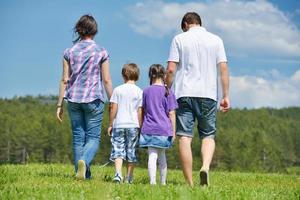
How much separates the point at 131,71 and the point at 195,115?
1716 mm

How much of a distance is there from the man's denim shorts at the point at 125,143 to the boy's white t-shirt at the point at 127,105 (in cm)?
10

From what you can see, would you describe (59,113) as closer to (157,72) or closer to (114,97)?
(114,97)

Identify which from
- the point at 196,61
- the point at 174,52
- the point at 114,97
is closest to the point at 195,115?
the point at 196,61

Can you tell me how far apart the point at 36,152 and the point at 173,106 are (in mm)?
147465

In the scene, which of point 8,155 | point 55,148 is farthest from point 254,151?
point 8,155

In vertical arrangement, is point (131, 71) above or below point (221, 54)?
below

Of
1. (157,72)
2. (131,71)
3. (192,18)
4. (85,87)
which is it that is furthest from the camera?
(131,71)

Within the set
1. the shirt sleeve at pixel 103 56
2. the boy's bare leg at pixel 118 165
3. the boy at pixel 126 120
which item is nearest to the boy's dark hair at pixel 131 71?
the boy at pixel 126 120

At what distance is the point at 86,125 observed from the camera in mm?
10203

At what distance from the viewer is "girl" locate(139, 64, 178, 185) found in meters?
9.67

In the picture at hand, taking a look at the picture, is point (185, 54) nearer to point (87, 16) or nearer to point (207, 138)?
point (207, 138)

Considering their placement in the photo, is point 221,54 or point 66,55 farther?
point 66,55

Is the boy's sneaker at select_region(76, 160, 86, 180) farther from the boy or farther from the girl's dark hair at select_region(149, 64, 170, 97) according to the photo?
the girl's dark hair at select_region(149, 64, 170, 97)

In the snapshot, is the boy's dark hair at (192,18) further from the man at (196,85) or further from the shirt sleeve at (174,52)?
the shirt sleeve at (174,52)
